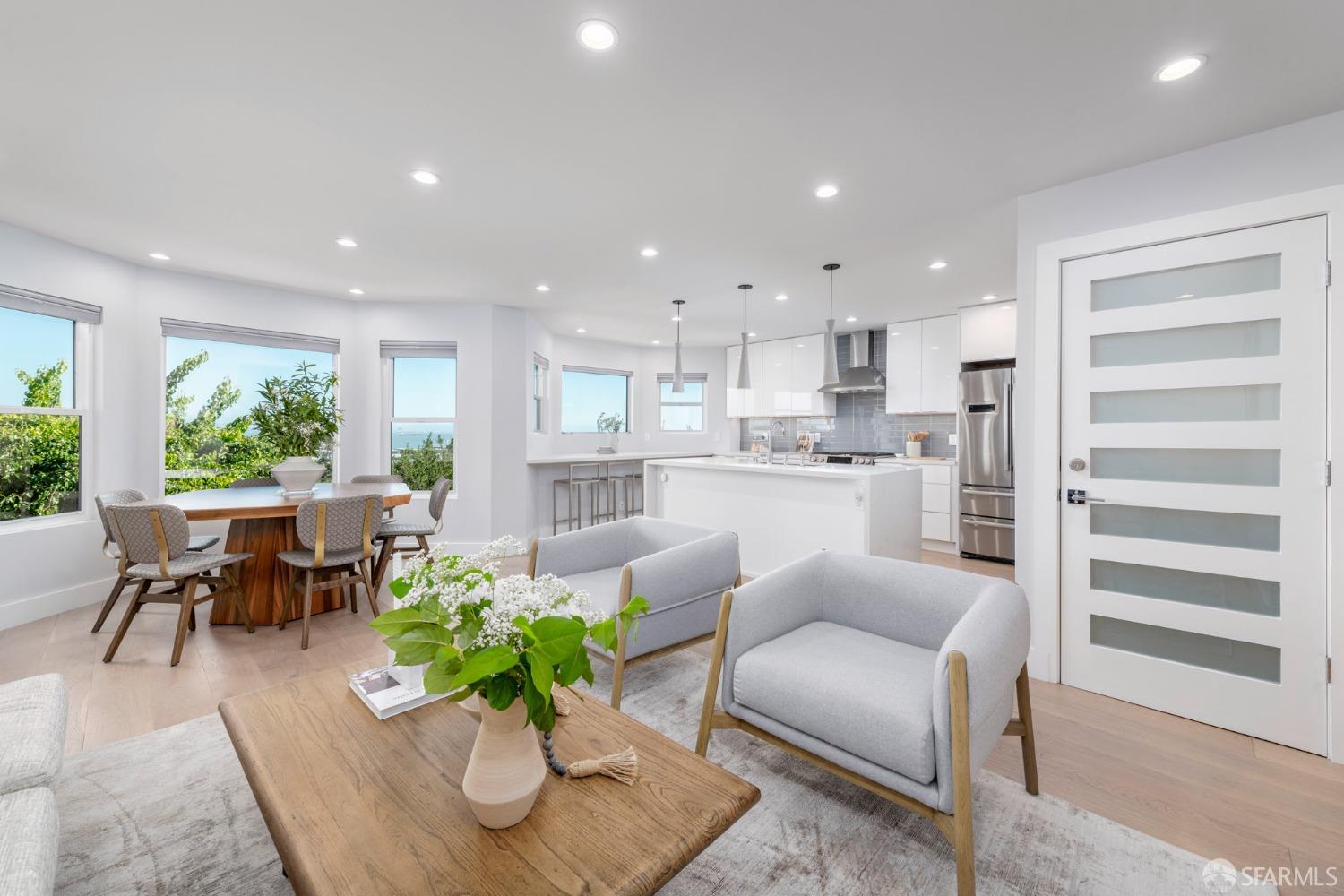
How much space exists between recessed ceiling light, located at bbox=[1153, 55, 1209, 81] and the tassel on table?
2764 mm

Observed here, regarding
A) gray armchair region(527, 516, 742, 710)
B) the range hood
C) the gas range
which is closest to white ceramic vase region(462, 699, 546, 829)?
gray armchair region(527, 516, 742, 710)

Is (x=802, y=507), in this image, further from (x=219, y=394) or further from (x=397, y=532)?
(x=219, y=394)

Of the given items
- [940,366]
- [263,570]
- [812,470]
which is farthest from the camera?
[940,366]

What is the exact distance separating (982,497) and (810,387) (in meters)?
2.41

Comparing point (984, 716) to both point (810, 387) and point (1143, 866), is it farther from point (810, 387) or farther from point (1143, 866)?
point (810, 387)

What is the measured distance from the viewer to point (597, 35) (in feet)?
5.68

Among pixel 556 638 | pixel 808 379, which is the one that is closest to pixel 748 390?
pixel 808 379

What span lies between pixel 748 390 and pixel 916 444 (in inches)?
86.5

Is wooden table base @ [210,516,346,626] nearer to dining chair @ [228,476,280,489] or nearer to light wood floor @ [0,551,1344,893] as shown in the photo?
light wood floor @ [0,551,1344,893]

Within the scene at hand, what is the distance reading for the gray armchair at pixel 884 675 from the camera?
1.42 metres

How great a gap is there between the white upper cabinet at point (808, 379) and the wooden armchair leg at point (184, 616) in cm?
596

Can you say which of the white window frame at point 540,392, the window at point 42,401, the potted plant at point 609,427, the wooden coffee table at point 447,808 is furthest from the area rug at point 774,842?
the potted plant at point 609,427

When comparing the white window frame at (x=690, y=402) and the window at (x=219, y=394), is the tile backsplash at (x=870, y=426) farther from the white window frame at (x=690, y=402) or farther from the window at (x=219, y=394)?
the window at (x=219, y=394)

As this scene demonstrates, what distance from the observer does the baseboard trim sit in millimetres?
3359
